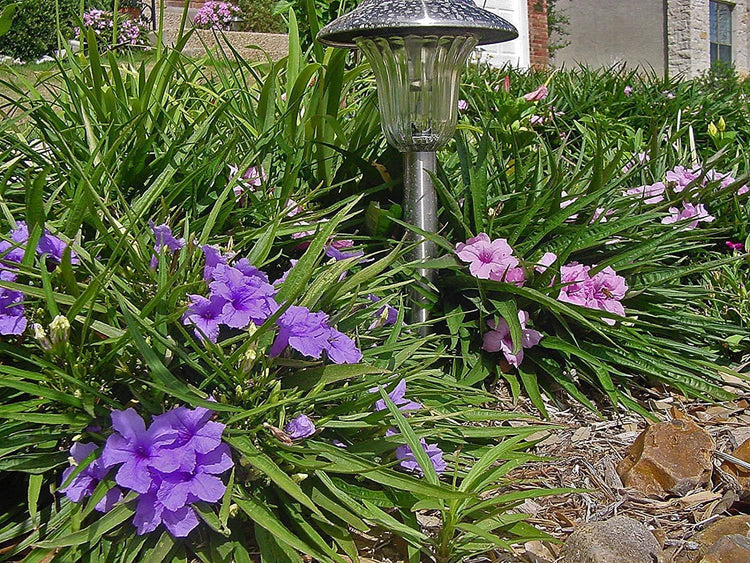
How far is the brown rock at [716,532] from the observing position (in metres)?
1.42

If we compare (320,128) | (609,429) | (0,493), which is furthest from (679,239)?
(0,493)

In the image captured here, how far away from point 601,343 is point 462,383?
0.50 meters

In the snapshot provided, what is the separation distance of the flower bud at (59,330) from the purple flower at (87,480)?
174 mm

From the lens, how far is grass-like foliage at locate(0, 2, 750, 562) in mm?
1265

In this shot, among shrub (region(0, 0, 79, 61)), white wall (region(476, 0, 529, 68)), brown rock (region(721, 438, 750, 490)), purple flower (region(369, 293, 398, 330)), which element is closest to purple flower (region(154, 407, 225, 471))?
purple flower (region(369, 293, 398, 330))

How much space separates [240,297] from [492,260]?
2.97 feet

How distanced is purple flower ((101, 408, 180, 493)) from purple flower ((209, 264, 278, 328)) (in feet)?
0.74

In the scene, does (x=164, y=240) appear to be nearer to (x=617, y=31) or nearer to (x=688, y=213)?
(x=688, y=213)

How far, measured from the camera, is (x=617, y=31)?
51.4ft

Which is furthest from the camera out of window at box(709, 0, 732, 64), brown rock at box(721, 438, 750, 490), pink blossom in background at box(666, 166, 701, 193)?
window at box(709, 0, 732, 64)

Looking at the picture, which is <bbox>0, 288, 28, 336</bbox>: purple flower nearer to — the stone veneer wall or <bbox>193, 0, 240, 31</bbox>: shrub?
<bbox>193, 0, 240, 31</bbox>: shrub

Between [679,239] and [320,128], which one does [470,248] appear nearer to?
[320,128]

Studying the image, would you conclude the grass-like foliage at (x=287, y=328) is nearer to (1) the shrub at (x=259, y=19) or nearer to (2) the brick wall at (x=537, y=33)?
(1) the shrub at (x=259, y=19)

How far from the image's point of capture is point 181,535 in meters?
1.22
